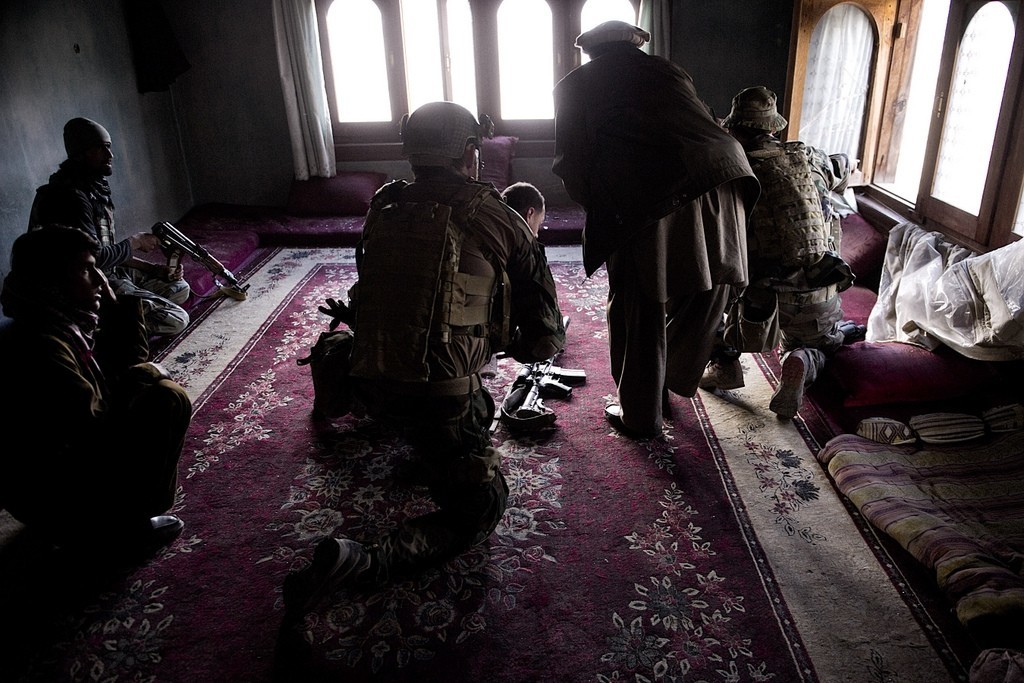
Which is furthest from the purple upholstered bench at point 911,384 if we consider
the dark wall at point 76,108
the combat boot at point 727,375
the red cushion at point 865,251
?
the dark wall at point 76,108

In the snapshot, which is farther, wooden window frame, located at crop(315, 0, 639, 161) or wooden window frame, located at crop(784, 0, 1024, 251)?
wooden window frame, located at crop(315, 0, 639, 161)

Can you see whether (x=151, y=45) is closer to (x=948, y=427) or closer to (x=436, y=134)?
(x=436, y=134)

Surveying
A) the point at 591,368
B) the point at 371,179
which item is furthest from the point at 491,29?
the point at 591,368

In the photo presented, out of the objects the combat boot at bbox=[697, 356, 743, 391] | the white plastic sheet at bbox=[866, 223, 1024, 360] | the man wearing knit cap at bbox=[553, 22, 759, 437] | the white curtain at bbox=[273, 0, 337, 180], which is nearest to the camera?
the man wearing knit cap at bbox=[553, 22, 759, 437]

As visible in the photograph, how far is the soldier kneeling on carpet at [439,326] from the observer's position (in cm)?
188

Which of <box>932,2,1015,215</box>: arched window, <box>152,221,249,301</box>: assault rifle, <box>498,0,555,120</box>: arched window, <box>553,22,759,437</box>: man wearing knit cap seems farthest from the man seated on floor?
<box>498,0,555,120</box>: arched window

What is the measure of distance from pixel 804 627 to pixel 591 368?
1.76 m

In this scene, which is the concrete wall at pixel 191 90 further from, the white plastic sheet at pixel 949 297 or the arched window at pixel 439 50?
the white plastic sheet at pixel 949 297

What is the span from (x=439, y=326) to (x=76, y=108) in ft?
14.0

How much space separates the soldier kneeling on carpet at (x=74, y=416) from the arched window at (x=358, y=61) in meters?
4.44

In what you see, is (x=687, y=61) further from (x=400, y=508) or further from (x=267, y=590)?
(x=267, y=590)

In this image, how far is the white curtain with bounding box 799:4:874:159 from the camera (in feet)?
14.4

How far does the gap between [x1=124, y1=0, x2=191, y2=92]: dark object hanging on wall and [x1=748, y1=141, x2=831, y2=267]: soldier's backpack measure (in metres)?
4.96

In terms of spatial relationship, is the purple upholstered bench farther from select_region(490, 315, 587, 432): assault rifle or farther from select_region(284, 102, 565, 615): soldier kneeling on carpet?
select_region(284, 102, 565, 615): soldier kneeling on carpet
